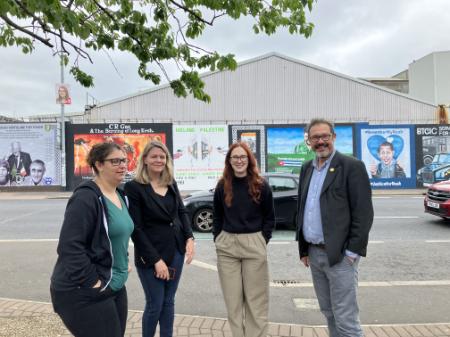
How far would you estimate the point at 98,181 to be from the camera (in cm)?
262

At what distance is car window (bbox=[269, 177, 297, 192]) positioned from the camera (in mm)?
9820

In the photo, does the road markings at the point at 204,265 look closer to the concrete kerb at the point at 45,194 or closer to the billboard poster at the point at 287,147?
the concrete kerb at the point at 45,194

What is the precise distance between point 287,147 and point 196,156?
5047mm

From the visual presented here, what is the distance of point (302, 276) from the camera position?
607 cm

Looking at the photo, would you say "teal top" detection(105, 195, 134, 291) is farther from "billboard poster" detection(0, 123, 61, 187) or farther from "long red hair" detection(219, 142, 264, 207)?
"billboard poster" detection(0, 123, 61, 187)

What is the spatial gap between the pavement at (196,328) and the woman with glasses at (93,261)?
4.78 ft

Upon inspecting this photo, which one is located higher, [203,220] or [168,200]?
[168,200]

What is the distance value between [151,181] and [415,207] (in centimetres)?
1276

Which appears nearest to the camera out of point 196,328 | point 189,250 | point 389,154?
point 189,250

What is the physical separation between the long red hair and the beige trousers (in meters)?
0.32

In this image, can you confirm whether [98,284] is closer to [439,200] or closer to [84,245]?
[84,245]

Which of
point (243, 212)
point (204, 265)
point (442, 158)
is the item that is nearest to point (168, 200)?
point (243, 212)

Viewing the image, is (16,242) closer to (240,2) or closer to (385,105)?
(240,2)

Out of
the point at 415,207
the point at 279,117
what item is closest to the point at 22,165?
the point at 279,117
